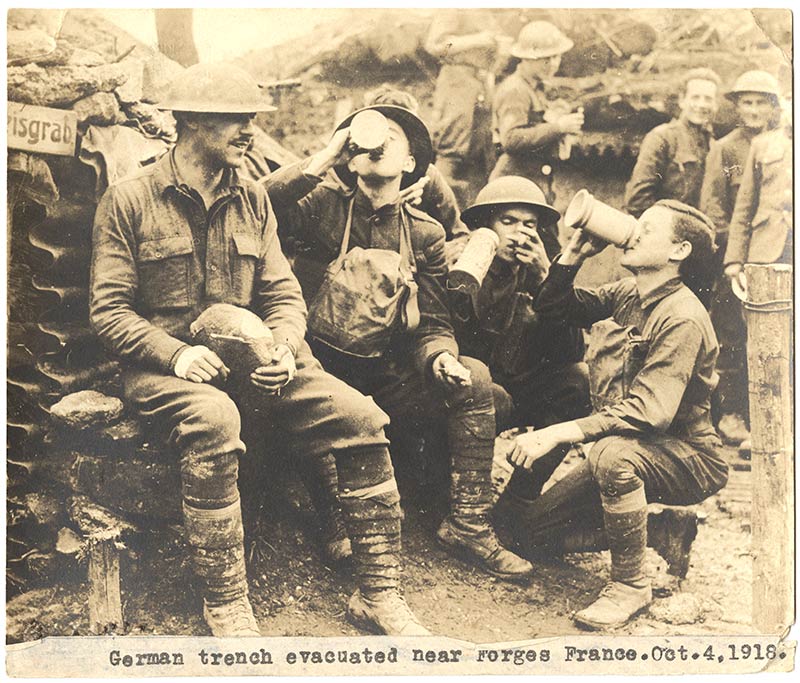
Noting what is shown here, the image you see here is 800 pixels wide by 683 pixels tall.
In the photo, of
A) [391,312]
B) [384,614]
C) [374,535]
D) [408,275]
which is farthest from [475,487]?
[408,275]

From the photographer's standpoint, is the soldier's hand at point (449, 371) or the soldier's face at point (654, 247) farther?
the soldier's face at point (654, 247)

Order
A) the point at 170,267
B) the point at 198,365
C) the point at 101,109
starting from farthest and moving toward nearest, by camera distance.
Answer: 1. the point at 101,109
2. the point at 170,267
3. the point at 198,365

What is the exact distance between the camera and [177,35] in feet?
21.2

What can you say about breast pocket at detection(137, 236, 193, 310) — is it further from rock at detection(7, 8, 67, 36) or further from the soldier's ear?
the soldier's ear

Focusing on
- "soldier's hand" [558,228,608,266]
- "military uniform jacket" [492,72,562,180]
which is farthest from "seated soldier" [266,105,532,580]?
"soldier's hand" [558,228,608,266]

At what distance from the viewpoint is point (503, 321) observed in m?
6.45

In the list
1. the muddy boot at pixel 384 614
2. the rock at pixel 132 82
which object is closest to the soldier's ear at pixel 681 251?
the muddy boot at pixel 384 614

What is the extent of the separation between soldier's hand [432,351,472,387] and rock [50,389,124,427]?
1683 millimetres

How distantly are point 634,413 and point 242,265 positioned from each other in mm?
2241

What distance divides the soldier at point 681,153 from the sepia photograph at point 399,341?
2 centimetres

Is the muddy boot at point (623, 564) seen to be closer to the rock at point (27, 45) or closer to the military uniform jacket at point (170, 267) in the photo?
the military uniform jacket at point (170, 267)

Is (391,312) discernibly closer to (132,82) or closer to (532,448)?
(532,448)

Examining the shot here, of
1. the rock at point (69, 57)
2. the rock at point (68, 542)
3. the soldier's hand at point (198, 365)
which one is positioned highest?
the rock at point (69, 57)

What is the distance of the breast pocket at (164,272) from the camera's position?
20.1 ft
